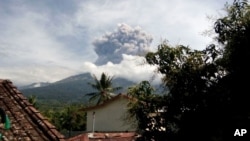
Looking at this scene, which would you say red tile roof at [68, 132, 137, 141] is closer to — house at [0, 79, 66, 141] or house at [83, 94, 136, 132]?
house at [0, 79, 66, 141]

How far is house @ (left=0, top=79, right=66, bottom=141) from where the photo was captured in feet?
28.7

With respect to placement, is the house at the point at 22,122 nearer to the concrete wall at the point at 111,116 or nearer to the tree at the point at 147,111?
the tree at the point at 147,111

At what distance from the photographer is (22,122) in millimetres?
9336

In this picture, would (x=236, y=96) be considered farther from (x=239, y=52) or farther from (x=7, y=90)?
(x=7, y=90)

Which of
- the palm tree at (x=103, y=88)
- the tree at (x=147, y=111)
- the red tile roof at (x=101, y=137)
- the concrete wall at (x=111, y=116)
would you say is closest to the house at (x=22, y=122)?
the red tile roof at (x=101, y=137)

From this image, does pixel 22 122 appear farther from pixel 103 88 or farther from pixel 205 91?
pixel 103 88

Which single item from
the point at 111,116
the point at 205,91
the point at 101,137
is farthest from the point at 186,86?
the point at 111,116

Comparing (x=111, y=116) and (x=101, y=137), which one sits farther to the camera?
(x=111, y=116)

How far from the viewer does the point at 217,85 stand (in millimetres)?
10680

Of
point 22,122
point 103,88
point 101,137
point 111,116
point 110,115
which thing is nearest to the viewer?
point 22,122

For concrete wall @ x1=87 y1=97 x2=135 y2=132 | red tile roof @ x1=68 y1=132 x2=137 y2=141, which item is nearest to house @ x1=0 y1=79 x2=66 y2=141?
red tile roof @ x1=68 y1=132 x2=137 y2=141

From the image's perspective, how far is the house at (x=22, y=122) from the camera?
8750mm

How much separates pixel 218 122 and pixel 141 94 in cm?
307

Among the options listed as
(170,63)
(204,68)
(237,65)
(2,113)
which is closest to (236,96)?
(237,65)
